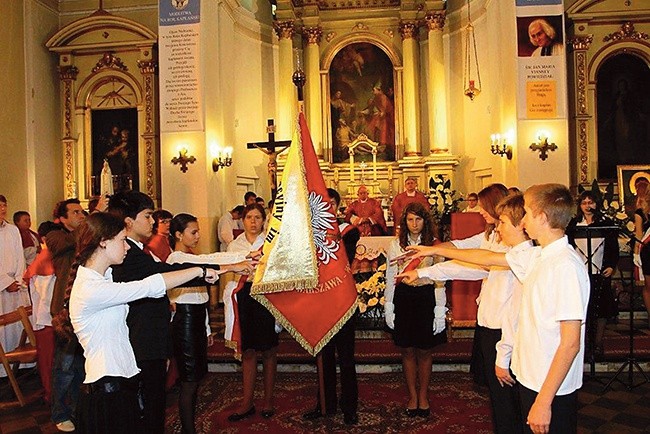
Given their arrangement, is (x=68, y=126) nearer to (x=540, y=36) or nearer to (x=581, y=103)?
(x=540, y=36)

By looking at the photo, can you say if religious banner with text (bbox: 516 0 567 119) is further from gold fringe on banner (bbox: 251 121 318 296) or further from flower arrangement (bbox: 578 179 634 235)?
gold fringe on banner (bbox: 251 121 318 296)

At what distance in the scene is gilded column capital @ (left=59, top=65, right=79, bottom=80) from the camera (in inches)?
460

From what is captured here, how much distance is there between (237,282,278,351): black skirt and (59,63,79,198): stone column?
8.43 meters

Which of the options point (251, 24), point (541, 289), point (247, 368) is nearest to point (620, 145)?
point (251, 24)

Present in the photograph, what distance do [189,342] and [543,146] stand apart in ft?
26.6

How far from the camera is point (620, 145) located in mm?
11047

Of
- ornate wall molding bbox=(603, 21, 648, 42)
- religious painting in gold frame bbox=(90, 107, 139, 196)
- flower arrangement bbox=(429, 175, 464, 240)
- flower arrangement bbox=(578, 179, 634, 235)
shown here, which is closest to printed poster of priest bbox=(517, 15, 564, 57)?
ornate wall molding bbox=(603, 21, 648, 42)

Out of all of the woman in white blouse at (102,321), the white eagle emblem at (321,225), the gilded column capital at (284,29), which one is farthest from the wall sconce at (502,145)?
the woman in white blouse at (102,321)

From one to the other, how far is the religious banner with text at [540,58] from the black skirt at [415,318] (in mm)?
6629

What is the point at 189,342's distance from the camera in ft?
13.0

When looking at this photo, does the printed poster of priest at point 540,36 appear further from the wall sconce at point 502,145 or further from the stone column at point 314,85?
the stone column at point 314,85

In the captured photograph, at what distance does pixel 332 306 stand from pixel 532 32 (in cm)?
796

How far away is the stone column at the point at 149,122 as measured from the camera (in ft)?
37.3

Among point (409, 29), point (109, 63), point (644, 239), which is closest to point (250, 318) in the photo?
point (644, 239)
